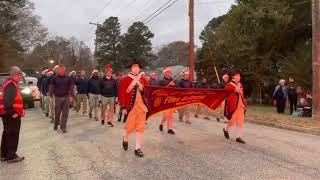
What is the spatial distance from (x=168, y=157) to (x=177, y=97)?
219 cm

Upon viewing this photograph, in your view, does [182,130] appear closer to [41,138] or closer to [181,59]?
[41,138]

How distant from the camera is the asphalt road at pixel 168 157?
23.8ft

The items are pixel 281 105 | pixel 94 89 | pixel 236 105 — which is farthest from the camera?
pixel 281 105

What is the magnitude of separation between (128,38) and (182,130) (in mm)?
64863

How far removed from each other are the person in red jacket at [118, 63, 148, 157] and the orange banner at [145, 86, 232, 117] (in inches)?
19.1

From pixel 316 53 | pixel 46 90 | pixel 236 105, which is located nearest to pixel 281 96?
pixel 316 53

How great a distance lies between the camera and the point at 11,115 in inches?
326

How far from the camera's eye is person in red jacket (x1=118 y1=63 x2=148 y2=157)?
912 centimetres

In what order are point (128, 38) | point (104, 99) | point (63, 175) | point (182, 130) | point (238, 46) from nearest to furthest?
point (63, 175) → point (182, 130) → point (104, 99) → point (238, 46) → point (128, 38)

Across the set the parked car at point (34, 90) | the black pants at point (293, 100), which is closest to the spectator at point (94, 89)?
the parked car at point (34, 90)

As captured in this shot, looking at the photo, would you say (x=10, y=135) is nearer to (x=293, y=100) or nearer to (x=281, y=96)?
(x=281, y=96)

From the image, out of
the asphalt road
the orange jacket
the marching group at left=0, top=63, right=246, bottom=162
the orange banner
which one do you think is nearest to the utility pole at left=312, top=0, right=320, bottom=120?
the marching group at left=0, top=63, right=246, bottom=162

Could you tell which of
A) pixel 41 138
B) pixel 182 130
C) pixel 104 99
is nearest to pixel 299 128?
pixel 182 130

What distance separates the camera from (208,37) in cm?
3566
